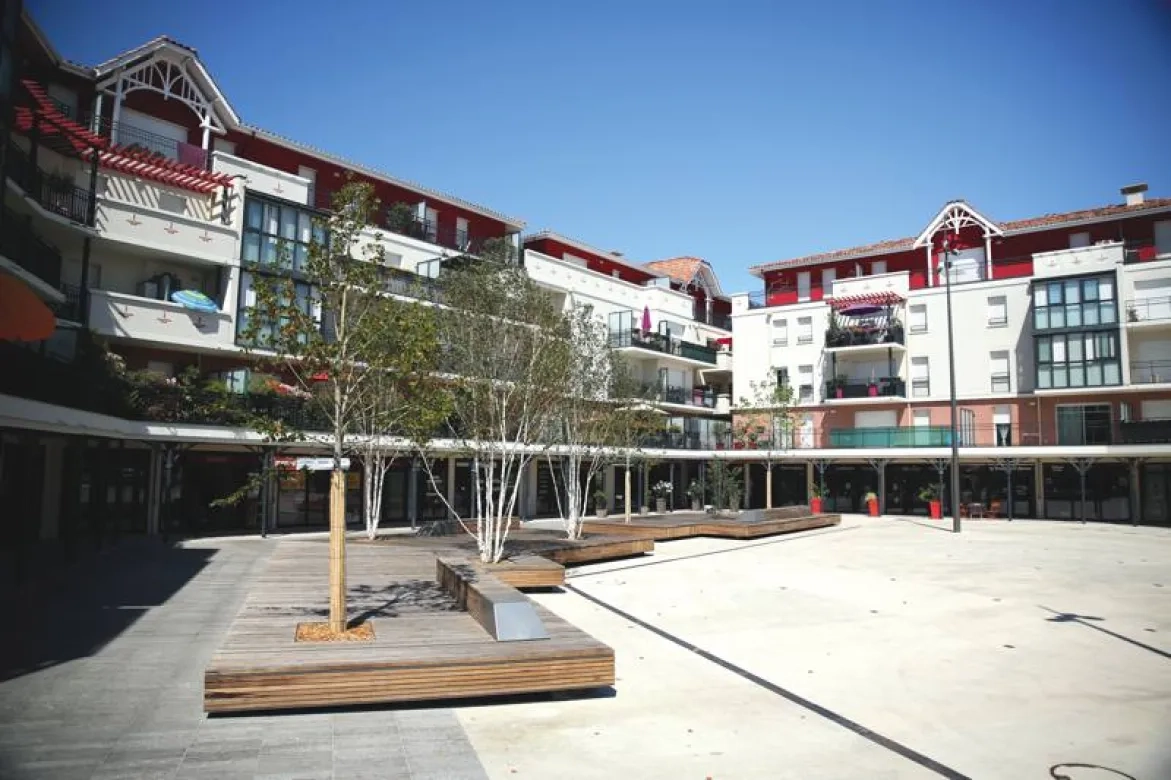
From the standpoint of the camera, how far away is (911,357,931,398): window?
41.9m

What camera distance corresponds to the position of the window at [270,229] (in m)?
26.0

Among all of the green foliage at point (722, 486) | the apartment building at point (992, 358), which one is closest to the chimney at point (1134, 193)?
the apartment building at point (992, 358)

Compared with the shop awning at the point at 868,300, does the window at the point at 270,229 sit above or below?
below

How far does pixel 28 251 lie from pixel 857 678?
20.5 meters

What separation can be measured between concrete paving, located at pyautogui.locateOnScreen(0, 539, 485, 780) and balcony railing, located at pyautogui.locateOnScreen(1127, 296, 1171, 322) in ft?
126

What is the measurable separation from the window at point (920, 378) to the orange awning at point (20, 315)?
134ft

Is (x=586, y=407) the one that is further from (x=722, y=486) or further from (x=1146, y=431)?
(x=1146, y=431)

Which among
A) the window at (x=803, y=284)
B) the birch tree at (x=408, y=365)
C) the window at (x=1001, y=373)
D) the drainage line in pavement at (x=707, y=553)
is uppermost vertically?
the window at (x=803, y=284)

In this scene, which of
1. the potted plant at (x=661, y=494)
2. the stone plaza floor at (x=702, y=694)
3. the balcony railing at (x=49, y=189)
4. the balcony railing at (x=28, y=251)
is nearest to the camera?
the stone plaza floor at (x=702, y=694)

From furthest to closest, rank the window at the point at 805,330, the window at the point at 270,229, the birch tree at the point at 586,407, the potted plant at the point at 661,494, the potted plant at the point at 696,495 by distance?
the window at the point at 805,330 → the potted plant at the point at 696,495 → the potted plant at the point at 661,494 → the window at the point at 270,229 → the birch tree at the point at 586,407

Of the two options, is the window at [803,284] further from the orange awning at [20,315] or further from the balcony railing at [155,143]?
the orange awning at [20,315]

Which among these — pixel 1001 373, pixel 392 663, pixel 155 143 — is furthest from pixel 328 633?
pixel 1001 373

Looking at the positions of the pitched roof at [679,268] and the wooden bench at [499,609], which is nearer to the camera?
the wooden bench at [499,609]

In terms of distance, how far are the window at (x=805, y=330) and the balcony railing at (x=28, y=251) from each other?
117 ft
